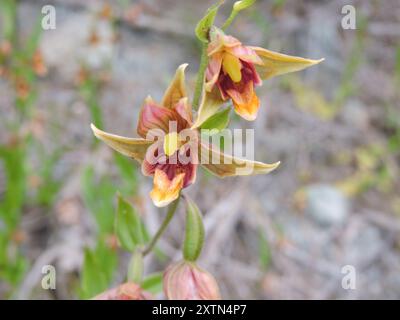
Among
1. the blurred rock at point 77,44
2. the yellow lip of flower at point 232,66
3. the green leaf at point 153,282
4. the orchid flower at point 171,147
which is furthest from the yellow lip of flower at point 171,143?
the blurred rock at point 77,44

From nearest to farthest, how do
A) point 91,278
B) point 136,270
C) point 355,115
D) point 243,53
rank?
1. point 243,53
2. point 136,270
3. point 91,278
4. point 355,115

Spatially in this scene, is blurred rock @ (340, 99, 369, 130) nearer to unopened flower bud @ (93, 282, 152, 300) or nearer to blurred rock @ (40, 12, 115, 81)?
blurred rock @ (40, 12, 115, 81)

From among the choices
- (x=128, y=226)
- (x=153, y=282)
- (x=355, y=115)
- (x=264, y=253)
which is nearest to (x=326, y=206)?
(x=264, y=253)

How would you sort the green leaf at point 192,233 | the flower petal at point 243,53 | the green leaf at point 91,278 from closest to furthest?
the flower petal at point 243,53, the green leaf at point 192,233, the green leaf at point 91,278

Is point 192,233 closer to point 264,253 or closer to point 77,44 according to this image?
point 264,253

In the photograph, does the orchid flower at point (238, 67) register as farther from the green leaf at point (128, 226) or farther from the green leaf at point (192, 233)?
the green leaf at point (128, 226)
